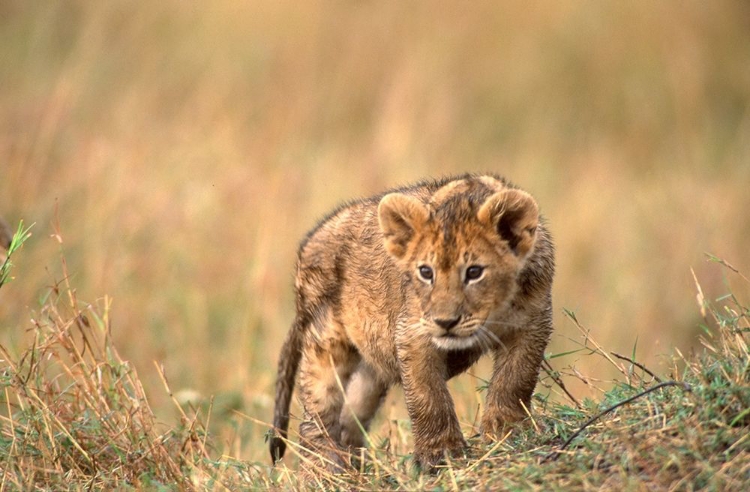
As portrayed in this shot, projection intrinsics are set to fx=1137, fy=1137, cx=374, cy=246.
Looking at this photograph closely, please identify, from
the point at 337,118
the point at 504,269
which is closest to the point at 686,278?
the point at 337,118

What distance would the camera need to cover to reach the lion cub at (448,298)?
237 inches

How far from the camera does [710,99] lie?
19016 millimetres

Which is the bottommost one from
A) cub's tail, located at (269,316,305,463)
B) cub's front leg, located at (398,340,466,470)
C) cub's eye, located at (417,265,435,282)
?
cub's tail, located at (269,316,305,463)

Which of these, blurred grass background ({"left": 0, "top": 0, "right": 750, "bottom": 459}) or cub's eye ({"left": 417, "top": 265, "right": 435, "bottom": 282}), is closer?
cub's eye ({"left": 417, "top": 265, "right": 435, "bottom": 282})

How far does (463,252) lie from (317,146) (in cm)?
991

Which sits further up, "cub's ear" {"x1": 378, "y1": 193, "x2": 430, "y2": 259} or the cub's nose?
"cub's ear" {"x1": 378, "y1": 193, "x2": 430, "y2": 259}

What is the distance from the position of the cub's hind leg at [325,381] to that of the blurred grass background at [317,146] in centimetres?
104

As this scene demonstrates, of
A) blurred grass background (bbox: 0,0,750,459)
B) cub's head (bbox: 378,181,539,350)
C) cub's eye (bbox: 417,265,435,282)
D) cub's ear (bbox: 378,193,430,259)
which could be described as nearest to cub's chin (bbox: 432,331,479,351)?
cub's head (bbox: 378,181,539,350)

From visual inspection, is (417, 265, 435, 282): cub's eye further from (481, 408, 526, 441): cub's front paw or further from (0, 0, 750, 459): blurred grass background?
(0, 0, 750, 459): blurred grass background

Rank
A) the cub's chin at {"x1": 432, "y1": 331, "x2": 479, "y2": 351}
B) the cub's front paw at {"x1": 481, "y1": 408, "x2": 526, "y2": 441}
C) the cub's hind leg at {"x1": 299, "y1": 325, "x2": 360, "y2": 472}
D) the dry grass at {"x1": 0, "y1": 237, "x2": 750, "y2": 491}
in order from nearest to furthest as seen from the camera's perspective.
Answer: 1. the dry grass at {"x1": 0, "y1": 237, "x2": 750, "y2": 491}
2. the cub's chin at {"x1": 432, "y1": 331, "x2": 479, "y2": 351}
3. the cub's front paw at {"x1": 481, "y1": 408, "x2": 526, "y2": 441}
4. the cub's hind leg at {"x1": 299, "y1": 325, "x2": 360, "y2": 472}

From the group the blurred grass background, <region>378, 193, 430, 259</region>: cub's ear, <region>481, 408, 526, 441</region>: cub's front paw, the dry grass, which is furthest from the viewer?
the blurred grass background

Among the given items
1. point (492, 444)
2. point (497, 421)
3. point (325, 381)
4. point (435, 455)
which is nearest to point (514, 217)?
point (497, 421)

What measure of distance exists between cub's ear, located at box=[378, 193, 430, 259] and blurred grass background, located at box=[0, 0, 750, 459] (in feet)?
6.97

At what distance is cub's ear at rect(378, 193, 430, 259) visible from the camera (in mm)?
6320
